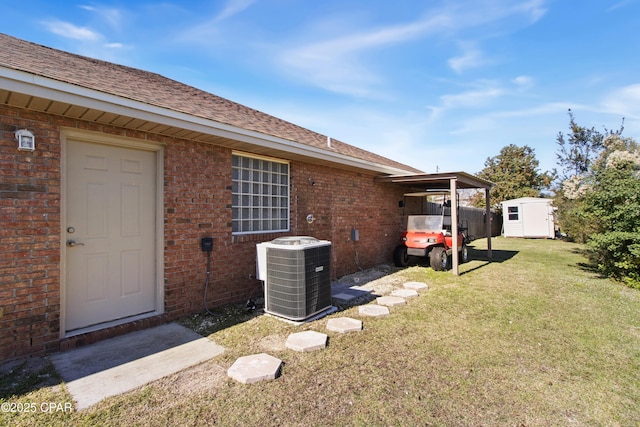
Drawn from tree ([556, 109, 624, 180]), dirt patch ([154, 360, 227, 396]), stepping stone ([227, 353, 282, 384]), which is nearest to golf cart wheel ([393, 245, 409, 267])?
stepping stone ([227, 353, 282, 384])

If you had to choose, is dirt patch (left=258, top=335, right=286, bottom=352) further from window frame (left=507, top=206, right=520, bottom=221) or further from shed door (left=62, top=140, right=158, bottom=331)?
window frame (left=507, top=206, right=520, bottom=221)

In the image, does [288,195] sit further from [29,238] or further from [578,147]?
[578,147]

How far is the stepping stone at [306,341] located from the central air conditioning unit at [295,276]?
488 mm

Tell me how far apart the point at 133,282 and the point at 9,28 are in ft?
14.6

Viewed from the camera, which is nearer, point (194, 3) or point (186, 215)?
point (186, 215)

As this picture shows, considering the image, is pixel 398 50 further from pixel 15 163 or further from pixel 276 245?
pixel 15 163

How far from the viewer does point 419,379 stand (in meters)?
2.81

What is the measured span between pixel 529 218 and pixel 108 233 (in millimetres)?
20483

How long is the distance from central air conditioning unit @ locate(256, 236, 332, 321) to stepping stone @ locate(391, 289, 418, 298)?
1774 millimetres

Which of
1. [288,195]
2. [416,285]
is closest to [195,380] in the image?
[288,195]

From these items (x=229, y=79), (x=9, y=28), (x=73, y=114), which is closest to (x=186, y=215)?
(x=73, y=114)

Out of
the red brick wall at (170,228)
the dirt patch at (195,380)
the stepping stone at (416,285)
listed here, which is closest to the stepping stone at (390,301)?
the stepping stone at (416,285)

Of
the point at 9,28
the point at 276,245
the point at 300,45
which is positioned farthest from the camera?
the point at 300,45

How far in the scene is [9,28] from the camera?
15.3 ft
